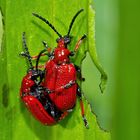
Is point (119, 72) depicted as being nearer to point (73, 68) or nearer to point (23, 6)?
point (73, 68)

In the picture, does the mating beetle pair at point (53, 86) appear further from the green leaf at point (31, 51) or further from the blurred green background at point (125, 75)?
the blurred green background at point (125, 75)

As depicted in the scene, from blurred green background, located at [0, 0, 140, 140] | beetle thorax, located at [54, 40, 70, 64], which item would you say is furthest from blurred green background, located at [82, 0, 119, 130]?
beetle thorax, located at [54, 40, 70, 64]

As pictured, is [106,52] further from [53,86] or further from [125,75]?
[53,86]

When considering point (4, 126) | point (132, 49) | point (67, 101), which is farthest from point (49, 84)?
point (132, 49)

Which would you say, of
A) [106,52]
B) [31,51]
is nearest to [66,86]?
[31,51]

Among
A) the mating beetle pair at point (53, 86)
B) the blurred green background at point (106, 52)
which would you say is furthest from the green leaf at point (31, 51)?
the blurred green background at point (106, 52)
